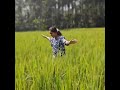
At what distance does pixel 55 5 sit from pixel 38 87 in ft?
1.64

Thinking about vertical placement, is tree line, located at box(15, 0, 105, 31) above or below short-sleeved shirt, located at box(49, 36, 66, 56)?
above

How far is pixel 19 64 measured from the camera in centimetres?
294

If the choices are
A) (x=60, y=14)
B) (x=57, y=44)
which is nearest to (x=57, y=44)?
(x=57, y=44)

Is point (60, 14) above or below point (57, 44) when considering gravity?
above

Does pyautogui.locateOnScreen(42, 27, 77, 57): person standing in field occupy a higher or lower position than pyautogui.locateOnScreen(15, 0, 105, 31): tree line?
lower

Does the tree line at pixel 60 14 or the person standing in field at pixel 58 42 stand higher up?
the tree line at pixel 60 14

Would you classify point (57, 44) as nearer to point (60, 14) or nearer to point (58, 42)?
point (58, 42)

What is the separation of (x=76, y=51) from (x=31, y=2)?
400 millimetres

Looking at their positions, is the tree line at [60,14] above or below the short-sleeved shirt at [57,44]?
above
